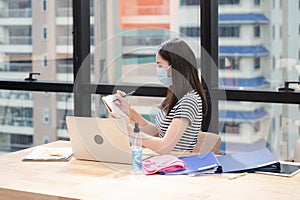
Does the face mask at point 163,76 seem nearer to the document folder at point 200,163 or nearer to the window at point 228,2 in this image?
the document folder at point 200,163

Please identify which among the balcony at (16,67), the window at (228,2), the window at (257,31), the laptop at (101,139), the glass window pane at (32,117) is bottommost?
the glass window pane at (32,117)

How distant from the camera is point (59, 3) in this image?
4.53 metres

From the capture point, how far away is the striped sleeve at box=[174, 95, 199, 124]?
2967mm

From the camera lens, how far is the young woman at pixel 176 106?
9.47ft

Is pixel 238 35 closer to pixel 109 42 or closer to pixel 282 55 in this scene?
pixel 282 55

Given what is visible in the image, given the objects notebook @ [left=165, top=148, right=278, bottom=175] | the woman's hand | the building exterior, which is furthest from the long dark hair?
notebook @ [left=165, top=148, right=278, bottom=175]

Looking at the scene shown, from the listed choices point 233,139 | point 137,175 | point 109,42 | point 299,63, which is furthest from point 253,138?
point 137,175

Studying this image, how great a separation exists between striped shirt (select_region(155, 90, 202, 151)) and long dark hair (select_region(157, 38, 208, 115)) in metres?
0.03

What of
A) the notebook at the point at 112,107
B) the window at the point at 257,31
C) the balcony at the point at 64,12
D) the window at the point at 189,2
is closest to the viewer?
the notebook at the point at 112,107

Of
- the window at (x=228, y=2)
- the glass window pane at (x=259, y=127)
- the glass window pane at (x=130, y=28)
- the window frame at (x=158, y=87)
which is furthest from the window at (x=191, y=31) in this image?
the glass window pane at (x=259, y=127)

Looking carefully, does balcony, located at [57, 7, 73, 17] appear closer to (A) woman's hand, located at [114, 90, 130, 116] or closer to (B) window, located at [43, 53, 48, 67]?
(B) window, located at [43, 53, 48, 67]

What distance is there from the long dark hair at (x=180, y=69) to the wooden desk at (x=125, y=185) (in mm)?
647

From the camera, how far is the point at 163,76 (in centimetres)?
295

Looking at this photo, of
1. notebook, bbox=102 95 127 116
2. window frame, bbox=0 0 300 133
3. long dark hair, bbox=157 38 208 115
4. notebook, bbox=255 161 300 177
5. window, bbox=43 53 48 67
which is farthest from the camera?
window, bbox=43 53 48 67
